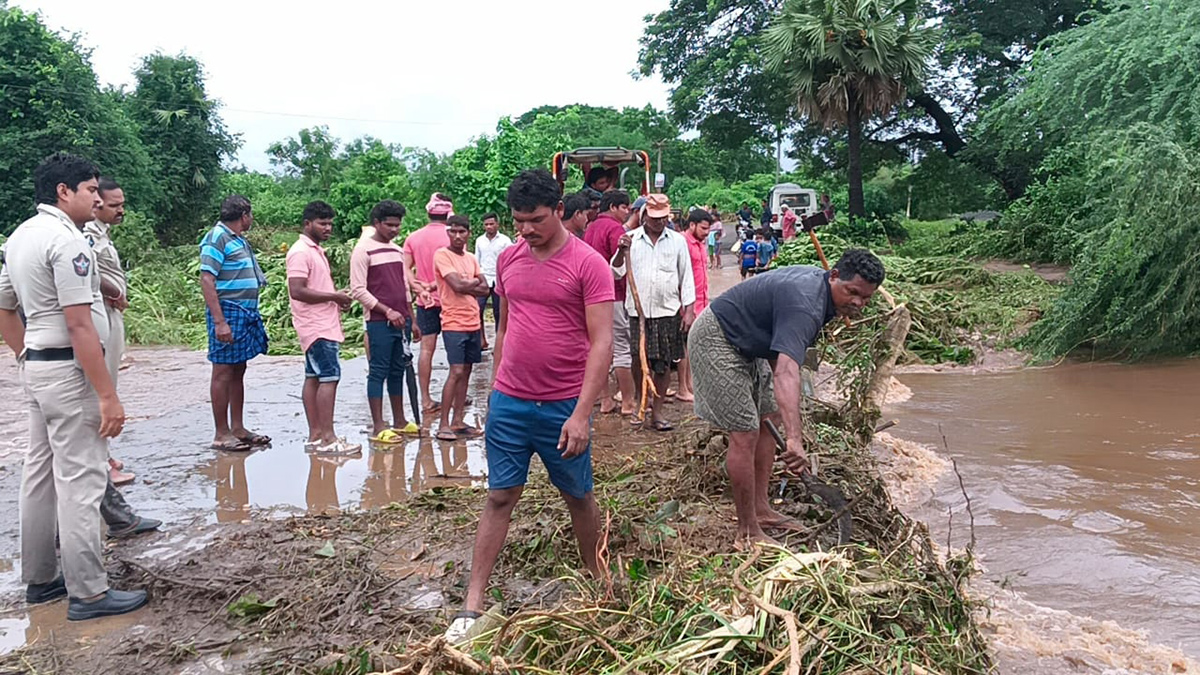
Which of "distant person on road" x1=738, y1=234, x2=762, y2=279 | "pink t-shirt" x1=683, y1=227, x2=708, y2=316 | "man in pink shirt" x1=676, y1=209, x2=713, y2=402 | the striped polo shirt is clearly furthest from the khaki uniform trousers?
"distant person on road" x1=738, y1=234, x2=762, y2=279

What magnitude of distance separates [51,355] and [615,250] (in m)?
4.33

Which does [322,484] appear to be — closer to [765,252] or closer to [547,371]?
[547,371]

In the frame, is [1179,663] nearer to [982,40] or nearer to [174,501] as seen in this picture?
[174,501]

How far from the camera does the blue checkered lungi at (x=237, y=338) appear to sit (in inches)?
240

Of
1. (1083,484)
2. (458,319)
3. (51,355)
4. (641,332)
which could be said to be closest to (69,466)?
(51,355)

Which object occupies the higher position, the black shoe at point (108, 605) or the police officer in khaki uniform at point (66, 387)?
the police officer in khaki uniform at point (66, 387)

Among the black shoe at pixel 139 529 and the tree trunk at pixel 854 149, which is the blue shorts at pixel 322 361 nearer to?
the black shoe at pixel 139 529

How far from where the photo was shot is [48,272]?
361 centimetres

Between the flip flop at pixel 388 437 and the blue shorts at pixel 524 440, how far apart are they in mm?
3139

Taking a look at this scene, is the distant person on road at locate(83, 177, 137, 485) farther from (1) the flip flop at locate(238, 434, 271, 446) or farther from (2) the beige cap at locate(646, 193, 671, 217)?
(2) the beige cap at locate(646, 193, 671, 217)

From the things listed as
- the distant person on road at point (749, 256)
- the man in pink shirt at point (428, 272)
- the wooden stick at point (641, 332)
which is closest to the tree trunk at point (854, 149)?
the distant person on road at point (749, 256)

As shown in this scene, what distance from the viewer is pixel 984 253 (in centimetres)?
1723

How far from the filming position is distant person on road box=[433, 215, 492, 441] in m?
6.53

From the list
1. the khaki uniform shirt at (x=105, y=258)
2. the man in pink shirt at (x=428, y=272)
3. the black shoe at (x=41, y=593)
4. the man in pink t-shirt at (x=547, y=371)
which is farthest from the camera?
the man in pink shirt at (x=428, y=272)
